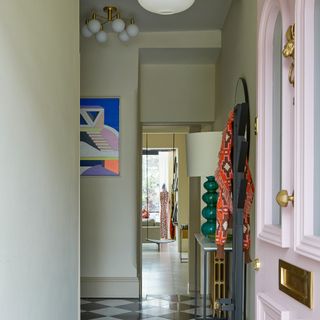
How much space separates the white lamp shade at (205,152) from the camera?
10.7 feet

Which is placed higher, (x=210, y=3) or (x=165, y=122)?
(x=210, y=3)

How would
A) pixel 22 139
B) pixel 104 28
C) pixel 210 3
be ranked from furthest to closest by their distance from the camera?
pixel 104 28
pixel 210 3
pixel 22 139

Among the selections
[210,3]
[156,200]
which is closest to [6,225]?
[210,3]

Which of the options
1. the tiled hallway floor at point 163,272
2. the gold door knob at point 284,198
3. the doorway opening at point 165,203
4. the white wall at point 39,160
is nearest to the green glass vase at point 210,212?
the white wall at point 39,160

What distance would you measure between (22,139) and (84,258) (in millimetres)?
3606

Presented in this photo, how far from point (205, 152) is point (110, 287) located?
7.77ft

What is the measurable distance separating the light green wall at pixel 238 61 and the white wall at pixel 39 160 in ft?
3.54

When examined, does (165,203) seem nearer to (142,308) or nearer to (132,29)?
(142,308)

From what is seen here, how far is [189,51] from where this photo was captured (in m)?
4.86

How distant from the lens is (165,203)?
11.3 metres

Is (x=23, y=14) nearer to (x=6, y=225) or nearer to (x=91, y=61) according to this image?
(x=6, y=225)

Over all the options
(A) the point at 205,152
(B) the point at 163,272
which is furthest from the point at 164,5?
(B) the point at 163,272

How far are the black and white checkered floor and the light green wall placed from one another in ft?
5.27

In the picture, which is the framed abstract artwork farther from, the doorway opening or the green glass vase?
the doorway opening
